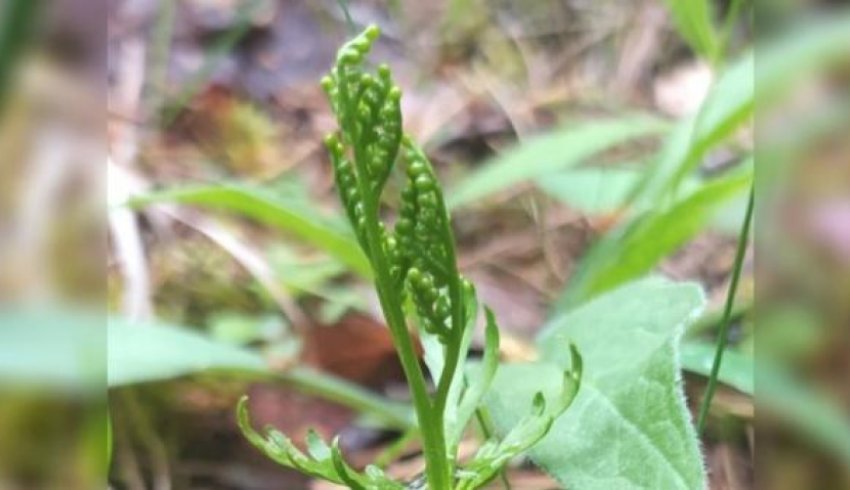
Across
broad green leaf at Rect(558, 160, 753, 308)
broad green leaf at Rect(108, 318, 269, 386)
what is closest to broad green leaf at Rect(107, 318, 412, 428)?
broad green leaf at Rect(108, 318, 269, 386)

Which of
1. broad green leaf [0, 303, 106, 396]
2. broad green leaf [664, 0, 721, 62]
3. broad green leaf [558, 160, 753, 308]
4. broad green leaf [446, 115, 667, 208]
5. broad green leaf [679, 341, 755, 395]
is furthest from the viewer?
broad green leaf [446, 115, 667, 208]

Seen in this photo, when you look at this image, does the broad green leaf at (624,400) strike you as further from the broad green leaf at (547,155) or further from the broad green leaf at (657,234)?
the broad green leaf at (547,155)

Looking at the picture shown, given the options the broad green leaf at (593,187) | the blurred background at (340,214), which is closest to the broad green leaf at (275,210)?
the blurred background at (340,214)

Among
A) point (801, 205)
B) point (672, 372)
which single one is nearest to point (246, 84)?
point (672, 372)

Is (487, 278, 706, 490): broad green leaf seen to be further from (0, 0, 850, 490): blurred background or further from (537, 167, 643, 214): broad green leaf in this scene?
(537, 167, 643, 214): broad green leaf

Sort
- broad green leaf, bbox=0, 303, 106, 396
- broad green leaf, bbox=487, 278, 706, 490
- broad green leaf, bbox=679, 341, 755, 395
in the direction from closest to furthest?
1. broad green leaf, bbox=0, 303, 106, 396
2. broad green leaf, bbox=487, 278, 706, 490
3. broad green leaf, bbox=679, 341, 755, 395

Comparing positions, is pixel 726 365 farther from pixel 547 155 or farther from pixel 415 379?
pixel 547 155
